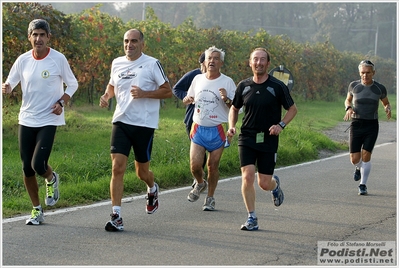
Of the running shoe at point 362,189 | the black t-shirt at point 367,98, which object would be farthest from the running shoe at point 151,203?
the black t-shirt at point 367,98

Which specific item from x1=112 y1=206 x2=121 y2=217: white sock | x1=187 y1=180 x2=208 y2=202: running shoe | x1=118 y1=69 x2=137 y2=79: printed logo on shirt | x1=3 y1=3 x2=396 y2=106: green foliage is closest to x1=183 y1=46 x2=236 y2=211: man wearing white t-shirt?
x1=187 y1=180 x2=208 y2=202: running shoe

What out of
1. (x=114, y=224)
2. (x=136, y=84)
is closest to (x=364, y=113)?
(x=136, y=84)

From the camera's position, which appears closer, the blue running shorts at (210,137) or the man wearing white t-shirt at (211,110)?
the man wearing white t-shirt at (211,110)

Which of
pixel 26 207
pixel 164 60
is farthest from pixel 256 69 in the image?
pixel 164 60

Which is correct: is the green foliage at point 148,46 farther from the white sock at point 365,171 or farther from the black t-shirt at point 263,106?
the black t-shirt at point 263,106

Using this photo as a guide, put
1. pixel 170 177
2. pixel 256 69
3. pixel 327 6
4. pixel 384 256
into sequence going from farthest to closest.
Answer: pixel 327 6 → pixel 170 177 → pixel 256 69 → pixel 384 256

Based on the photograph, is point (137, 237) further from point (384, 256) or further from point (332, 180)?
point (332, 180)

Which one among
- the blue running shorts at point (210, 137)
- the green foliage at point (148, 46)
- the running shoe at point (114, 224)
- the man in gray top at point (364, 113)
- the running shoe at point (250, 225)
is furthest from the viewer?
the green foliage at point (148, 46)

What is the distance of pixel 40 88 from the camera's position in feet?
29.1

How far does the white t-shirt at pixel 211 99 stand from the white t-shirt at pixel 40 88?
176cm

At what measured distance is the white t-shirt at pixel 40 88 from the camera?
888 centimetres

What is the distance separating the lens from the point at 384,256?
765 cm

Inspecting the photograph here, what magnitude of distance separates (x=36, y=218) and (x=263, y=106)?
2.63m

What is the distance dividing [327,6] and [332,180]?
9147 centimetres
